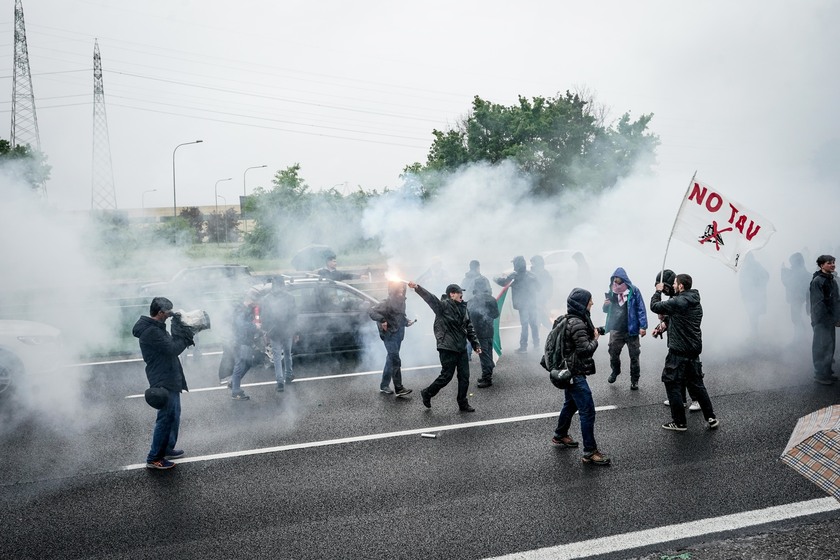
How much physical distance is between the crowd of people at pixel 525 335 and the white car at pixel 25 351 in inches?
107

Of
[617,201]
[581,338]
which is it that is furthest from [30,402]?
[617,201]

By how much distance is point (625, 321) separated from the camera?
8602 millimetres

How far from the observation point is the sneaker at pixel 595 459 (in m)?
5.63

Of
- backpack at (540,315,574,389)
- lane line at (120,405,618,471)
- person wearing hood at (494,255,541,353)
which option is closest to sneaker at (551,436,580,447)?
backpack at (540,315,574,389)

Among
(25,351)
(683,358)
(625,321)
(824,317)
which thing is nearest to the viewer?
(683,358)

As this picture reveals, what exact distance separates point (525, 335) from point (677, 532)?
6994 millimetres

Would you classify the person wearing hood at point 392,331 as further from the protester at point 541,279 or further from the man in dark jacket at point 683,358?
the protester at point 541,279

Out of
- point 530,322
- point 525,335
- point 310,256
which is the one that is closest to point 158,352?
point 525,335

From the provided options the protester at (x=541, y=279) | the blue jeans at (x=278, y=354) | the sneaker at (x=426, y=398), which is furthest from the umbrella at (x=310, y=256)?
the sneaker at (x=426, y=398)

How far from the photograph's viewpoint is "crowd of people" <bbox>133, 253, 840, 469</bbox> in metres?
5.93

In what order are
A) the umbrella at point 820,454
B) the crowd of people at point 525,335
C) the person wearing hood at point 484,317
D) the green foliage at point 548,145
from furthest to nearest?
the green foliage at point 548,145 → the person wearing hood at point 484,317 → the crowd of people at point 525,335 → the umbrella at point 820,454

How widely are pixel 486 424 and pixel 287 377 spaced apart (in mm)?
3553

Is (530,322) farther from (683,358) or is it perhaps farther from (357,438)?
(357,438)

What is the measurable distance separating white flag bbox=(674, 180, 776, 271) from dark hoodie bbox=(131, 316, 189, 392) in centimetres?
574
